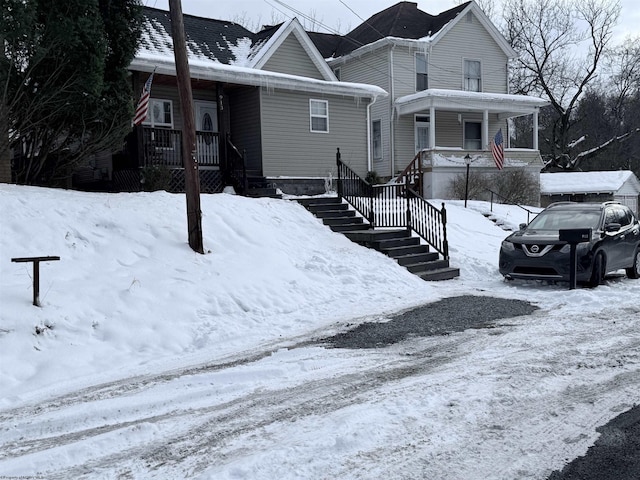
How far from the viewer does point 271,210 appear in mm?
13969

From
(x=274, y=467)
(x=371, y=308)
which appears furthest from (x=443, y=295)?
(x=274, y=467)

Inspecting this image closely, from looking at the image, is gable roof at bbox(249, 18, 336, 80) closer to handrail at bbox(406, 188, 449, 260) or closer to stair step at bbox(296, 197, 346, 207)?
stair step at bbox(296, 197, 346, 207)

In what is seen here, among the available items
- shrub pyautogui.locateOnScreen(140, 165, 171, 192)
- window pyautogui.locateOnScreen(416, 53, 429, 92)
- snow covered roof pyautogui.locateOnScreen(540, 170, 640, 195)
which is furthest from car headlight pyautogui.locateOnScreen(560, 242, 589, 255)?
snow covered roof pyautogui.locateOnScreen(540, 170, 640, 195)

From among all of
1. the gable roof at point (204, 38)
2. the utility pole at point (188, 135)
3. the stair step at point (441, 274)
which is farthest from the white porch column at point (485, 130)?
the utility pole at point (188, 135)

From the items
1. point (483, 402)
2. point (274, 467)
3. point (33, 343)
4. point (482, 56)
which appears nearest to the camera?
point (274, 467)

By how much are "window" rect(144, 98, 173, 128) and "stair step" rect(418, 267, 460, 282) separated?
401 inches

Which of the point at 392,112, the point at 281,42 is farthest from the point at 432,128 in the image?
the point at 281,42

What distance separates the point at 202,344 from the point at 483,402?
3724 millimetres

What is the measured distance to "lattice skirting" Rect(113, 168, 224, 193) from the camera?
51.2 feet

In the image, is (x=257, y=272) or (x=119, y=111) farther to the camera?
(x=119, y=111)

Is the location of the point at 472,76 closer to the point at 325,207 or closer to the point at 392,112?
the point at 392,112

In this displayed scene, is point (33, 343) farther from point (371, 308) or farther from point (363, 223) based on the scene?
point (363, 223)

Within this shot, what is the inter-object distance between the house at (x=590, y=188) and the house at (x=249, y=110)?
19.4m

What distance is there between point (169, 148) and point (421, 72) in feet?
54.3
